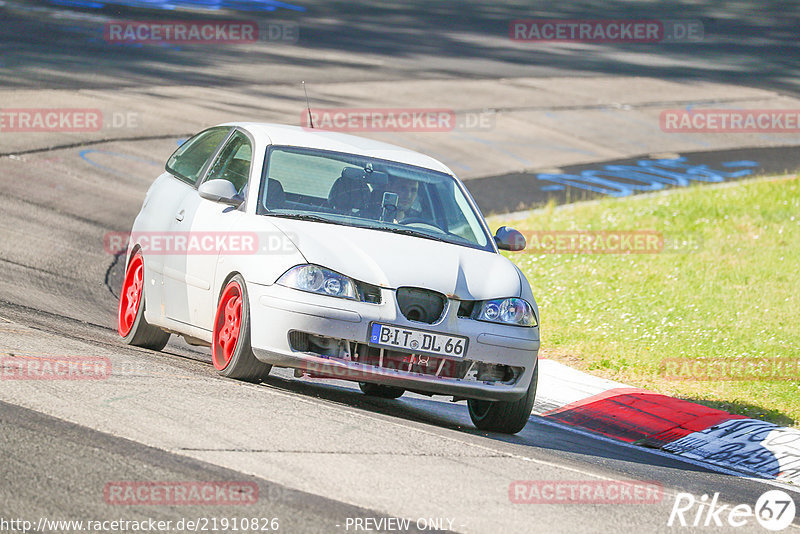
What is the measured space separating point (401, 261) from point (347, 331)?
567mm

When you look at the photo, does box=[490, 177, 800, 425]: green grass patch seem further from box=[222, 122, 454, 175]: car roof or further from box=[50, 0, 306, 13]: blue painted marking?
box=[50, 0, 306, 13]: blue painted marking

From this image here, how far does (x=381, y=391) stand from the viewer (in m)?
8.69

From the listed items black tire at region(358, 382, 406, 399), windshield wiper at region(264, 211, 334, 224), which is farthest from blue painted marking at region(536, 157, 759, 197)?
windshield wiper at region(264, 211, 334, 224)

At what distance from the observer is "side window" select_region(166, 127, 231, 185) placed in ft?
29.2

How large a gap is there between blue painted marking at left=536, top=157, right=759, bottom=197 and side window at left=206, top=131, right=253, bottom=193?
455 inches

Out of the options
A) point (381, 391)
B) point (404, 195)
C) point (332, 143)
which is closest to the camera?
point (404, 195)

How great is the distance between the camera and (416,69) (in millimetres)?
28094

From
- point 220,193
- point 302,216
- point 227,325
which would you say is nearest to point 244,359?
point 227,325

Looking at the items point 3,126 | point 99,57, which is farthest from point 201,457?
point 99,57

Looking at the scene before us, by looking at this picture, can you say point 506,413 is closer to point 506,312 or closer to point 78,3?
point 506,312

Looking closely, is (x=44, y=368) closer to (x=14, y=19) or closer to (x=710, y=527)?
(x=710, y=527)

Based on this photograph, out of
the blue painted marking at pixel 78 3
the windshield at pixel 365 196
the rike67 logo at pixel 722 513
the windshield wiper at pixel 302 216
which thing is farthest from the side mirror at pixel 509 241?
the blue painted marking at pixel 78 3

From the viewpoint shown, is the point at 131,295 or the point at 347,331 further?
the point at 131,295

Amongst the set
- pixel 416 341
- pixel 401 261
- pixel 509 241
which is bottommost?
pixel 416 341
